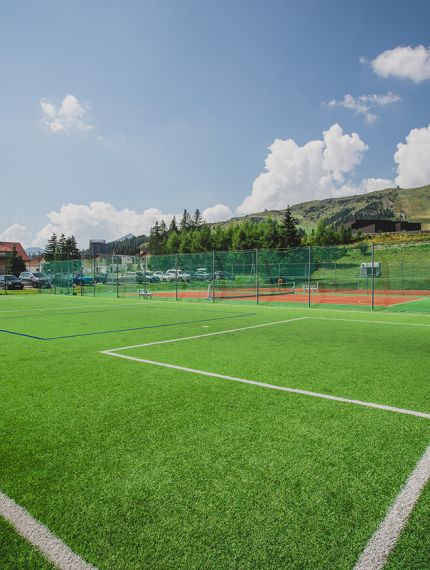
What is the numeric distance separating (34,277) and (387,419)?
4374 centimetres

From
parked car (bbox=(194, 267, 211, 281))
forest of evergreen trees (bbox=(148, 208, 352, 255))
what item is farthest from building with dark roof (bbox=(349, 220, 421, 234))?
parked car (bbox=(194, 267, 211, 281))

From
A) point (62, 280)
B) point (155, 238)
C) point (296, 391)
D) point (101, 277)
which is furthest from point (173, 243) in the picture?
point (296, 391)

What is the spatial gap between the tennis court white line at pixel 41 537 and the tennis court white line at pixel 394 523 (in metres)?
1.31

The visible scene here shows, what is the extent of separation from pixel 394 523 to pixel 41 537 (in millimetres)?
1869

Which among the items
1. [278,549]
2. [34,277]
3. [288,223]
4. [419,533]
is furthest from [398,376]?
Result: [288,223]

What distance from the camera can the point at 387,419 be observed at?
12.1 feet

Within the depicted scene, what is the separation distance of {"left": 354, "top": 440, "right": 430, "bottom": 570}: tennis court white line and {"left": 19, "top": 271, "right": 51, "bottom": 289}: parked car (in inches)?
1415

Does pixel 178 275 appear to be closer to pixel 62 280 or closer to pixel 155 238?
pixel 62 280

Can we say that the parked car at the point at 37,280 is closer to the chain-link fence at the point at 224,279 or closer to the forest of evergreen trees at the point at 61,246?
the chain-link fence at the point at 224,279

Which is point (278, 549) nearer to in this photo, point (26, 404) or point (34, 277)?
point (26, 404)

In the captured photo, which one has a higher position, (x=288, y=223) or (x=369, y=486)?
(x=288, y=223)

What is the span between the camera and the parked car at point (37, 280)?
118 feet

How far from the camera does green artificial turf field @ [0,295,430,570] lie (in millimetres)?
1993

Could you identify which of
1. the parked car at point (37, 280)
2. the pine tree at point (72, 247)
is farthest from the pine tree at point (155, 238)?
the parked car at point (37, 280)
